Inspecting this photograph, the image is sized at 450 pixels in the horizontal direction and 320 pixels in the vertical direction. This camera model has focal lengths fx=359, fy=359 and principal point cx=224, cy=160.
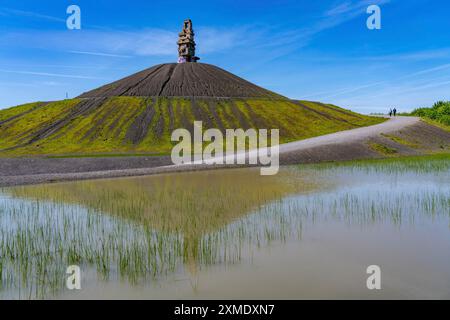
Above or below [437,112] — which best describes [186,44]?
above

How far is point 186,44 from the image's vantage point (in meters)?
146

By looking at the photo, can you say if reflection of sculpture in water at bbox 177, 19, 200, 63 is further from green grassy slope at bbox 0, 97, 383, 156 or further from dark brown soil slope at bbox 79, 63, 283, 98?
green grassy slope at bbox 0, 97, 383, 156

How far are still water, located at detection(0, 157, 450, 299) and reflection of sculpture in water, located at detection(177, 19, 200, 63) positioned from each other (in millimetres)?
125860

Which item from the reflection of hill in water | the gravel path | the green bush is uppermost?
the green bush

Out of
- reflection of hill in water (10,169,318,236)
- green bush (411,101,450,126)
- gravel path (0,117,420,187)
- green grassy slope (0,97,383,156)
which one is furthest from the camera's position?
green bush (411,101,450,126)

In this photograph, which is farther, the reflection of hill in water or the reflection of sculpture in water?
the reflection of sculpture in water

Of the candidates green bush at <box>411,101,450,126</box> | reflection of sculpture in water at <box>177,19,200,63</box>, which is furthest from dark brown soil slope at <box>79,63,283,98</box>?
green bush at <box>411,101,450,126</box>

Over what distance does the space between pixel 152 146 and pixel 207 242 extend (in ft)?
227

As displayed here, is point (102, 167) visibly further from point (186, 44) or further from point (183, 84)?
point (186, 44)

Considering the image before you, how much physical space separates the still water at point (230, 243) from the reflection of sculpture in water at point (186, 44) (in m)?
126

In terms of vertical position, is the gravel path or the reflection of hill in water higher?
the gravel path

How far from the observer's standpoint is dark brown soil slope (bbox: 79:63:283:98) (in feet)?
393

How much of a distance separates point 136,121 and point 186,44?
62.5m

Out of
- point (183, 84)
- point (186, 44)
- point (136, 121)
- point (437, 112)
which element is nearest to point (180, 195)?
point (136, 121)
